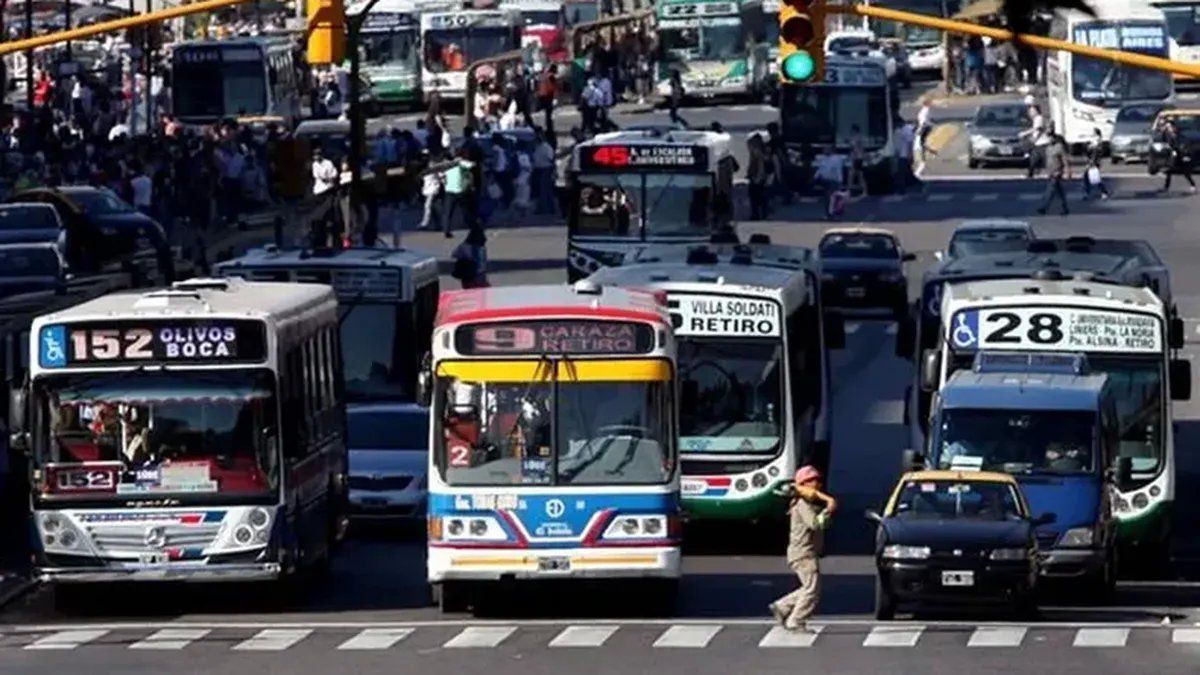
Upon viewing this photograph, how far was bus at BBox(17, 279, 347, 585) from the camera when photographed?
26.5m

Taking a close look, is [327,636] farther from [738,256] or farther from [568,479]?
[738,256]

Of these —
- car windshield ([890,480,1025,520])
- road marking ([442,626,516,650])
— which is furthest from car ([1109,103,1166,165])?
road marking ([442,626,516,650])

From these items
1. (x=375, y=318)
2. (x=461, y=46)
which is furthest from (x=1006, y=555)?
(x=461, y=46)

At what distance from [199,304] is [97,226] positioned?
1059 inches

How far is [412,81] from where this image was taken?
92.9 metres

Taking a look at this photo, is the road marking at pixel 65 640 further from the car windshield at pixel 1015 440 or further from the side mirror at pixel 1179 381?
the side mirror at pixel 1179 381

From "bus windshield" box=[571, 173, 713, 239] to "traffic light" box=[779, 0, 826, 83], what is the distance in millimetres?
21165

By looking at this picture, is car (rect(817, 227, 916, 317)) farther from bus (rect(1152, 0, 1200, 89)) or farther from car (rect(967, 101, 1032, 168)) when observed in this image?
car (rect(967, 101, 1032, 168))

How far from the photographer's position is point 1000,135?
259 feet

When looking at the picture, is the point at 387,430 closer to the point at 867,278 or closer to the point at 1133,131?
the point at 867,278

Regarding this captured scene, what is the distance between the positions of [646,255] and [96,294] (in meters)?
8.39

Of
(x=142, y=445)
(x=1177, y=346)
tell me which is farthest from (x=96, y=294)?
(x=1177, y=346)

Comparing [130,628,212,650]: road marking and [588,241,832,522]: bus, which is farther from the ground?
[588,241,832,522]: bus

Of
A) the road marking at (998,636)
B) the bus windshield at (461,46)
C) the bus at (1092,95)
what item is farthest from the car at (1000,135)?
the road marking at (998,636)
